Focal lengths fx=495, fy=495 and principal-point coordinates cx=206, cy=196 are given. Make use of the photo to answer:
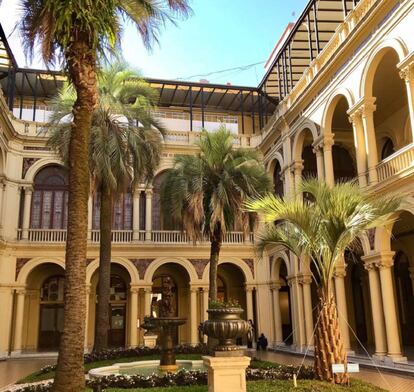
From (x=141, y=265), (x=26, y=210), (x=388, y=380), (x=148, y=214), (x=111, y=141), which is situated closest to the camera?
(x=388, y=380)

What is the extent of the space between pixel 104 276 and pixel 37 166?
10810 millimetres

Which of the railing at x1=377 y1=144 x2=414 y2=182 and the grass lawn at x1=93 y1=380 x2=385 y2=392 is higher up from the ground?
the railing at x1=377 y1=144 x2=414 y2=182

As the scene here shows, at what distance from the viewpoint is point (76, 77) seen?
1078cm

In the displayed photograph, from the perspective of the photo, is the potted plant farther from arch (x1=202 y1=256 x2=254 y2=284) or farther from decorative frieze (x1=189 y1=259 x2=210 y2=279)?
arch (x1=202 y1=256 x2=254 y2=284)

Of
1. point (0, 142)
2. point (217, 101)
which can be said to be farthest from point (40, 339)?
point (217, 101)

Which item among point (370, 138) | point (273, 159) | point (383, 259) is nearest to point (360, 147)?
point (370, 138)

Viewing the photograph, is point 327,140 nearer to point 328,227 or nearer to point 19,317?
point 328,227

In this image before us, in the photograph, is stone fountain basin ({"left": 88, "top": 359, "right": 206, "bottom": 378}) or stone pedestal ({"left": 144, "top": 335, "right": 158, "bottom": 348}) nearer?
stone fountain basin ({"left": 88, "top": 359, "right": 206, "bottom": 378})

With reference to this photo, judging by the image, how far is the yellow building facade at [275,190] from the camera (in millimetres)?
19328

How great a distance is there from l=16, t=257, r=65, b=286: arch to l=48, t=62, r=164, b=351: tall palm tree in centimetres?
778

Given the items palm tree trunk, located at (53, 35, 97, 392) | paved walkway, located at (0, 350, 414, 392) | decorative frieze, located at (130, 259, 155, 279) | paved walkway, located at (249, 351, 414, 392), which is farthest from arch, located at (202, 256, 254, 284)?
palm tree trunk, located at (53, 35, 97, 392)

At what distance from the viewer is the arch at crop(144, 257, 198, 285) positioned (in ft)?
86.3

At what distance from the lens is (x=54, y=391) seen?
9.03m

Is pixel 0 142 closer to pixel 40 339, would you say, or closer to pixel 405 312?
pixel 40 339
